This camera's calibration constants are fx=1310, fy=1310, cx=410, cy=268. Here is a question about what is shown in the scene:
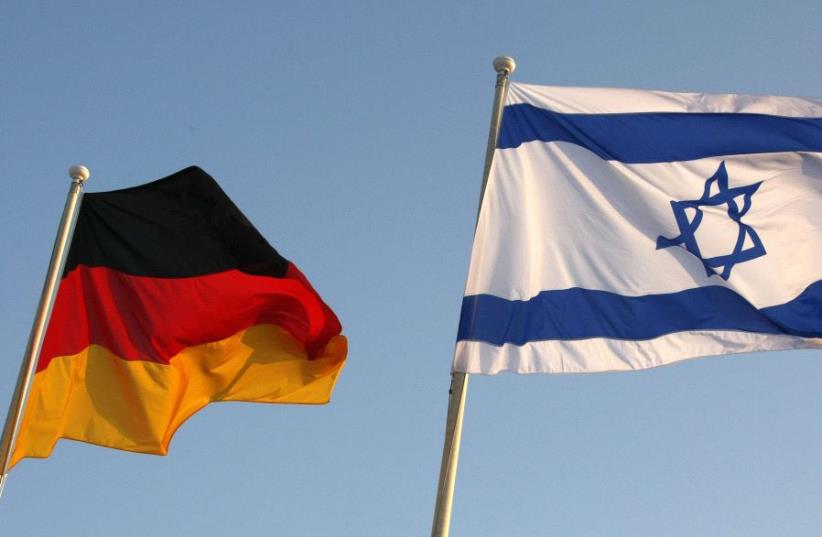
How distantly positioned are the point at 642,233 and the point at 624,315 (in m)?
1.20

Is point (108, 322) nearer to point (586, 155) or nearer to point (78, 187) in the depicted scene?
point (78, 187)

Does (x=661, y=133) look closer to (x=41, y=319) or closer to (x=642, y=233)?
(x=642, y=233)

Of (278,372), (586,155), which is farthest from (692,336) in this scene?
(278,372)

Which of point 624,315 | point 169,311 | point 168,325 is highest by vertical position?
point 624,315

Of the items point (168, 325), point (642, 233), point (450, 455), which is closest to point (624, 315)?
point (642, 233)

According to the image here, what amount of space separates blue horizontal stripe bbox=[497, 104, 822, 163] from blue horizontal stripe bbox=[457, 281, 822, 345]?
1.94m

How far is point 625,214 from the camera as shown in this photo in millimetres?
13836

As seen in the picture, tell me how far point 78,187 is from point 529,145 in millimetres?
5212

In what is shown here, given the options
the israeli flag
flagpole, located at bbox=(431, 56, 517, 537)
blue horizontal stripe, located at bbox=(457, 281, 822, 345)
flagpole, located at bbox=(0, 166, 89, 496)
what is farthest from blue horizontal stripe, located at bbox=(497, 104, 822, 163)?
flagpole, located at bbox=(0, 166, 89, 496)

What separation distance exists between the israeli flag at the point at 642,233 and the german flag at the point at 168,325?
3.20m

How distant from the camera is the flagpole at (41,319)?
13.0 meters

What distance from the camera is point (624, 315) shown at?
12.9 m

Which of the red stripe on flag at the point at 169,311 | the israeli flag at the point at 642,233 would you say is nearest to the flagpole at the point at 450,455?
the israeli flag at the point at 642,233

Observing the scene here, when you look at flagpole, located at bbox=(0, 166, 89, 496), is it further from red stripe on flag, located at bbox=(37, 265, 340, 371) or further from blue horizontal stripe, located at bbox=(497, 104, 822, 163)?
blue horizontal stripe, located at bbox=(497, 104, 822, 163)
